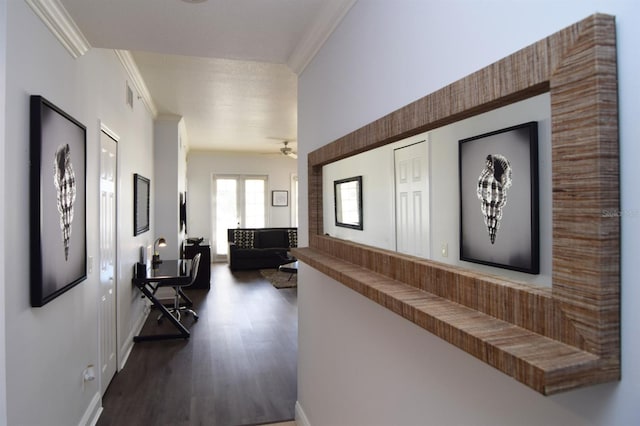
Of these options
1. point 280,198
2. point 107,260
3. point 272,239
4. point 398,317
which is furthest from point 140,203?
point 280,198

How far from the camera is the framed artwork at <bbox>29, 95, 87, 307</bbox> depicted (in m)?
1.72

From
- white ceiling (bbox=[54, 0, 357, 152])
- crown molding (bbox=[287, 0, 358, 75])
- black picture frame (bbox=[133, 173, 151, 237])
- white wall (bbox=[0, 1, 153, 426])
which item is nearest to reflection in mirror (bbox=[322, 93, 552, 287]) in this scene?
crown molding (bbox=[287, 0, 358, 75])

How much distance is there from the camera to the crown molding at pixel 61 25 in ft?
5.80

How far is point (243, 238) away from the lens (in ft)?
31.0

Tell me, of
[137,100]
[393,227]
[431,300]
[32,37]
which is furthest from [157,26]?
[137,100]

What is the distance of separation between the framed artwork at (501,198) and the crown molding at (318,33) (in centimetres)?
110

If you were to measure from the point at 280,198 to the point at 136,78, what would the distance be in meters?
6.64

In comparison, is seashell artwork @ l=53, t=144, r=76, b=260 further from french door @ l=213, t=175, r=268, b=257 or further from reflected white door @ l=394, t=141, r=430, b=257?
french door @ l=213, t=175, r=268, b=257

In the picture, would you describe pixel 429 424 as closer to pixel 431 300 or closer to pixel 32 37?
pixel 431 300

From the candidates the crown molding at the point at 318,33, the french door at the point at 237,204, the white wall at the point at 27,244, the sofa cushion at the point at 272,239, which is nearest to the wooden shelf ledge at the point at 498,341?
the crown molding at the point at 318,33

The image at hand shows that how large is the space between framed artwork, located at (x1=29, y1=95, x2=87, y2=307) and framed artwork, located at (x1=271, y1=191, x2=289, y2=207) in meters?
8.18

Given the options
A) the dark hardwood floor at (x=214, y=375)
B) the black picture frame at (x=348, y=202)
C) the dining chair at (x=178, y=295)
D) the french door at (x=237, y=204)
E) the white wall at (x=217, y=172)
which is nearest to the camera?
the black picture frame at (x=348, y=202)

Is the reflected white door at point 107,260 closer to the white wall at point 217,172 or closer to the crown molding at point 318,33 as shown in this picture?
the crown molding at point 318,33

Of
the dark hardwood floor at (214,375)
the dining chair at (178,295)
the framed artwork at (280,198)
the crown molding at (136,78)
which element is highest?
the crown molding at (136,78)
